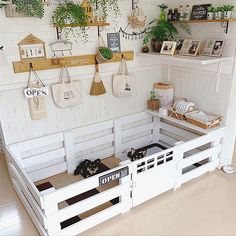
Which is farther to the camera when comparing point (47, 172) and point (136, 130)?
point (136, 130)

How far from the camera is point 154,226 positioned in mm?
2006

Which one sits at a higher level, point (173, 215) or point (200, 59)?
point (200, 59)

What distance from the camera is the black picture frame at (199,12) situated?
2.45m

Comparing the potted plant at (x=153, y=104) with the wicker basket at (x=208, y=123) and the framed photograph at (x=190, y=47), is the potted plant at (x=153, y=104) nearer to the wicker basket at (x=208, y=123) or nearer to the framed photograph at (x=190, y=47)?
the wicker basket at (x=208, y=123)

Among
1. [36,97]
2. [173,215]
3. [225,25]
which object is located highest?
[225,25]

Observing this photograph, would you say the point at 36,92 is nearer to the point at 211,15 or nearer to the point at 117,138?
the point at 117,138

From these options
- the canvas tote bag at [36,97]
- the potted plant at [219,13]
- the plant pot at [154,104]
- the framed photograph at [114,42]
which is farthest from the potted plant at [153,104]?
the canvas tote bag at [36,97]

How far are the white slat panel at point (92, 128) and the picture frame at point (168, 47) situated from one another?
967 millimetres

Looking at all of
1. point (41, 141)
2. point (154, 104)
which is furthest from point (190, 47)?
point (41, 141)

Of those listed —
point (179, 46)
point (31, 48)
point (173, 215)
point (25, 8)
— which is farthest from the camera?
point (179, 46)

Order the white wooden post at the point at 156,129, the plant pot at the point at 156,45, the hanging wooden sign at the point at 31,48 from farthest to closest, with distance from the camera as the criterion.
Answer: the white wooden post at the point at 156,129, the plant pot at the point at 156,45, the hanging wooden sign at the point at 31,48

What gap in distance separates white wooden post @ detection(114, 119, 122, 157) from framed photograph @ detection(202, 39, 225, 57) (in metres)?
1.19

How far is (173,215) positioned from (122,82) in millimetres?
1437

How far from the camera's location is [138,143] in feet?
10.7
